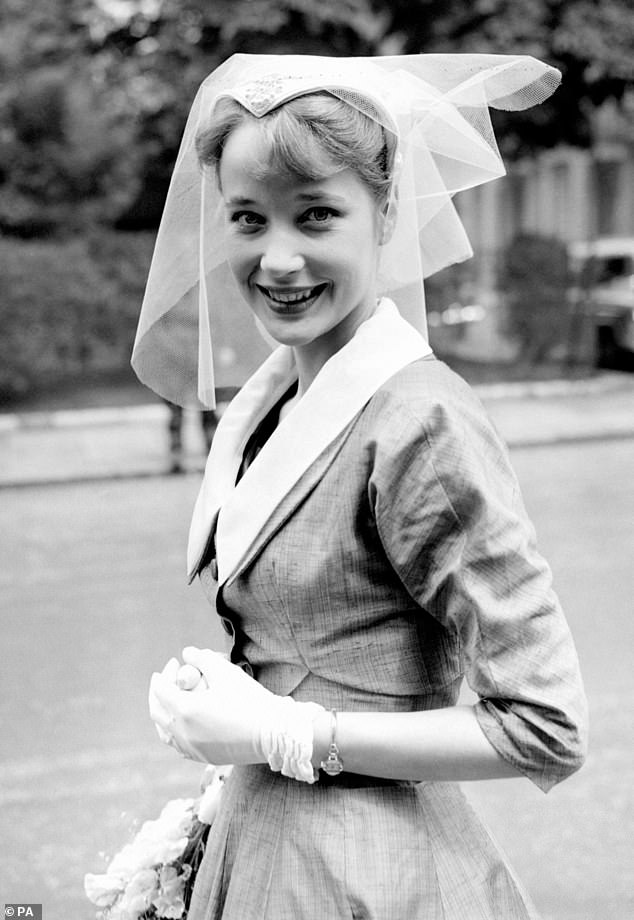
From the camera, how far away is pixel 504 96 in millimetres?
1783

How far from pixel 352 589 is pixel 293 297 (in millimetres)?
357

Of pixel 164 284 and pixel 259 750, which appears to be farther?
pixel 164 284

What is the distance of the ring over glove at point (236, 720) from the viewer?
1.46 metres

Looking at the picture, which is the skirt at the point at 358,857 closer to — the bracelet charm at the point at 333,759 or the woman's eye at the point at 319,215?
the bracelet charm at the point at 333,759

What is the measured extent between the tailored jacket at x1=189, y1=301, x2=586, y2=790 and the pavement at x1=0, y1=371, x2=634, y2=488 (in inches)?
399

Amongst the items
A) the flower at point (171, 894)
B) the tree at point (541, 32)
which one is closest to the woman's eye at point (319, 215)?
the flower at point (171, 894)

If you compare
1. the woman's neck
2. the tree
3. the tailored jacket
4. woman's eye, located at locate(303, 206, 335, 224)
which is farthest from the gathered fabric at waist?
the tree

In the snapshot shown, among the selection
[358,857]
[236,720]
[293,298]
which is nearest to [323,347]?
[293,298]

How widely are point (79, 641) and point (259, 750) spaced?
5337mm

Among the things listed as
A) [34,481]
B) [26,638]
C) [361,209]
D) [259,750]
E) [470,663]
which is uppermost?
[361,209]

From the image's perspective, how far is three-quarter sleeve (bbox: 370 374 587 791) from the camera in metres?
1.39

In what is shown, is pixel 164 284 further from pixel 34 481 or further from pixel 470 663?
pixel 34 481

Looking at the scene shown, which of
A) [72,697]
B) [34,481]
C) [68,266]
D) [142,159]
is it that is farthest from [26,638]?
[142,159]

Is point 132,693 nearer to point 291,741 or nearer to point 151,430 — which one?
point 291,741
